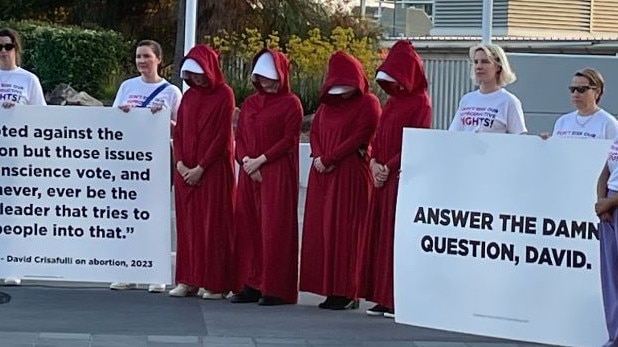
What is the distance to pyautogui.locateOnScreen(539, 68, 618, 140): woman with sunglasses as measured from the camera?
847cm

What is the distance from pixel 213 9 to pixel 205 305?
17.5m

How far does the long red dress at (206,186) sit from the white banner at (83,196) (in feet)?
0.49

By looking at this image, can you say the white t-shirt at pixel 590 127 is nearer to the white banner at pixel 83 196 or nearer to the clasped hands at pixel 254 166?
the clasped hands at pixel 254 166

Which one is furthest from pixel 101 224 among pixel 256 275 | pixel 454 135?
pixel 454 135

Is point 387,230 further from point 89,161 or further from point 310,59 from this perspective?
point 310,59

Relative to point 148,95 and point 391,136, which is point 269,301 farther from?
point 148,95

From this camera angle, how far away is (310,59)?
22.5 meters

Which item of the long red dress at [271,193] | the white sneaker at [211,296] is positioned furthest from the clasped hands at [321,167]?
the white sneaker at [211,296]

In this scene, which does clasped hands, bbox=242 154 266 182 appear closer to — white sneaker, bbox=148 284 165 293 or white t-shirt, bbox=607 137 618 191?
white sneaker, bbox=148 284 165 293

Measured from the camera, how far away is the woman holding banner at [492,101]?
29.5 ft

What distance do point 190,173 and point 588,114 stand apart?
2940 millimetres

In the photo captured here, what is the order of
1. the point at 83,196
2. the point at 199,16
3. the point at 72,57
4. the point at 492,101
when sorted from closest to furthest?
1. the point at 492,101
2. the point at 83,196
3. the point at 72,57
4. the point at 199,16

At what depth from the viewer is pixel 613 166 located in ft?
24.9

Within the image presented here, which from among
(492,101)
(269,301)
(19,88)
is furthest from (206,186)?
(492,101)
